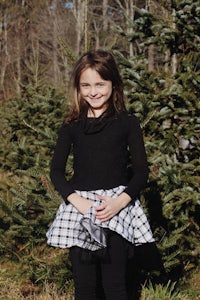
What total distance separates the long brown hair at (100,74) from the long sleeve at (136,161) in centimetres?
15

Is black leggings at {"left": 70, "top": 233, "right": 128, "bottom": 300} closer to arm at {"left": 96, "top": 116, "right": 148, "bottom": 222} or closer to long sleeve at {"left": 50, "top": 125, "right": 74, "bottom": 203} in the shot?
arm at {"left": 96, "top": 116, "right": 148, "bottom": 222}

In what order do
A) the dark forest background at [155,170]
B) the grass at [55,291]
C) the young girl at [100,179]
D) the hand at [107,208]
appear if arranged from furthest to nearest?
1. the dark forest background at [155,170]
2. the grass at [55,291]
3. the young girl at [100,179]
4. the hand at [107,208]

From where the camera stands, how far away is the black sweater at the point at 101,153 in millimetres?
2352

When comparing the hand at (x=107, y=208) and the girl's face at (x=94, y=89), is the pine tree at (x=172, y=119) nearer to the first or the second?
the girl's face at (x=94, y=89)

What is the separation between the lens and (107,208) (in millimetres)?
2174

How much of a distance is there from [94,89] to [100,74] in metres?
0.09

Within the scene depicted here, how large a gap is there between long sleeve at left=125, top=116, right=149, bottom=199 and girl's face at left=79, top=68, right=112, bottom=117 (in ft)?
0.61

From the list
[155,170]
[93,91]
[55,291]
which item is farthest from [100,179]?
[55,291]

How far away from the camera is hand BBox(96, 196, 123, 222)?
217cm

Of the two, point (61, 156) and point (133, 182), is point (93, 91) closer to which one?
point (61, 156)

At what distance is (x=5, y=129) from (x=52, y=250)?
4.33 m

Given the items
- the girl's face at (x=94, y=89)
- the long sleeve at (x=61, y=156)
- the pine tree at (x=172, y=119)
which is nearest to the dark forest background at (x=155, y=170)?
the pine tree at (x=172, y=119)

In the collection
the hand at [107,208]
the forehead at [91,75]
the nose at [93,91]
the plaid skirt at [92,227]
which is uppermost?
the forehead at [91,75]

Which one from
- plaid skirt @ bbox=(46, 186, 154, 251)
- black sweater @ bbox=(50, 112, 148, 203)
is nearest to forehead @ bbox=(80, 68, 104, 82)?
black sweater @ bbox=(50, 112, 148, 203)
